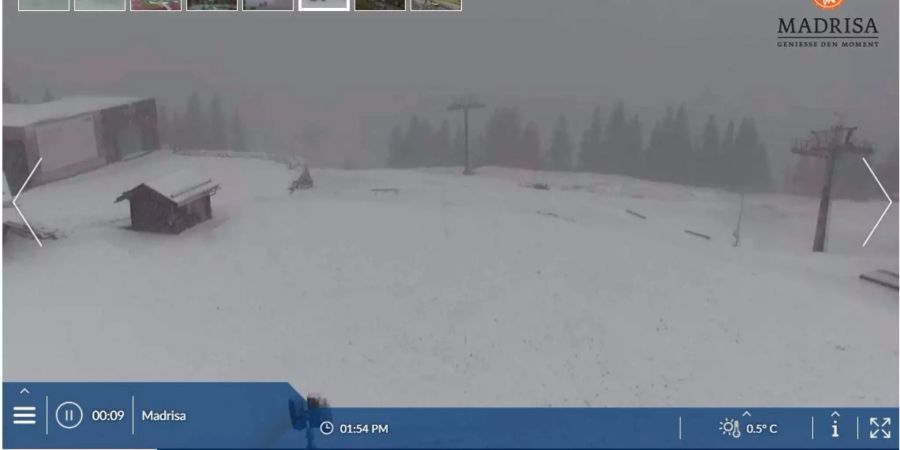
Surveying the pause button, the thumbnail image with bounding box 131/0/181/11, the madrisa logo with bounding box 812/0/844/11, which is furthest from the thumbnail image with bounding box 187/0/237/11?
the madrisa logo with bounding box 812/0/844/11

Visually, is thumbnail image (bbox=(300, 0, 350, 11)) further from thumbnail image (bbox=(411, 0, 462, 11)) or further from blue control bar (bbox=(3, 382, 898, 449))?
blue control bar (bbox=(3, 382, 898, 449))

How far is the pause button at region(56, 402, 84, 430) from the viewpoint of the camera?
4172 mm

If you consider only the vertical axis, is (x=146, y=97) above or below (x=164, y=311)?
above

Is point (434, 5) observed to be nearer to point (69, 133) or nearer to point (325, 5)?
point (325, 5)

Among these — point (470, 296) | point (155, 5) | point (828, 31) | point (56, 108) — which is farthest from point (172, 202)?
point (828, 31)

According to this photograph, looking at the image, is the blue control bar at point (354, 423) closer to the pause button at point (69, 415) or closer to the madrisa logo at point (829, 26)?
the pause button at point (69, 415)

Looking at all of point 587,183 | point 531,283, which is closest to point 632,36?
point 587,183

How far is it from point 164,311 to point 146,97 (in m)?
1.31

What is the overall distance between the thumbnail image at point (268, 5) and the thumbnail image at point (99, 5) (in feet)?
2.45

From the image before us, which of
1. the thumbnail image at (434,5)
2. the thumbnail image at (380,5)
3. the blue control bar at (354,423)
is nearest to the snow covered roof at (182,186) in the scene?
the blue control bar at (354,423)

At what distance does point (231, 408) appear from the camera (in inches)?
162

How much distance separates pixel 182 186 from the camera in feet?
13.5

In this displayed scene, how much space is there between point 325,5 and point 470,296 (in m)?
1.97

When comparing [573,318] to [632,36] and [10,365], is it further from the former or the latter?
[10,365]
